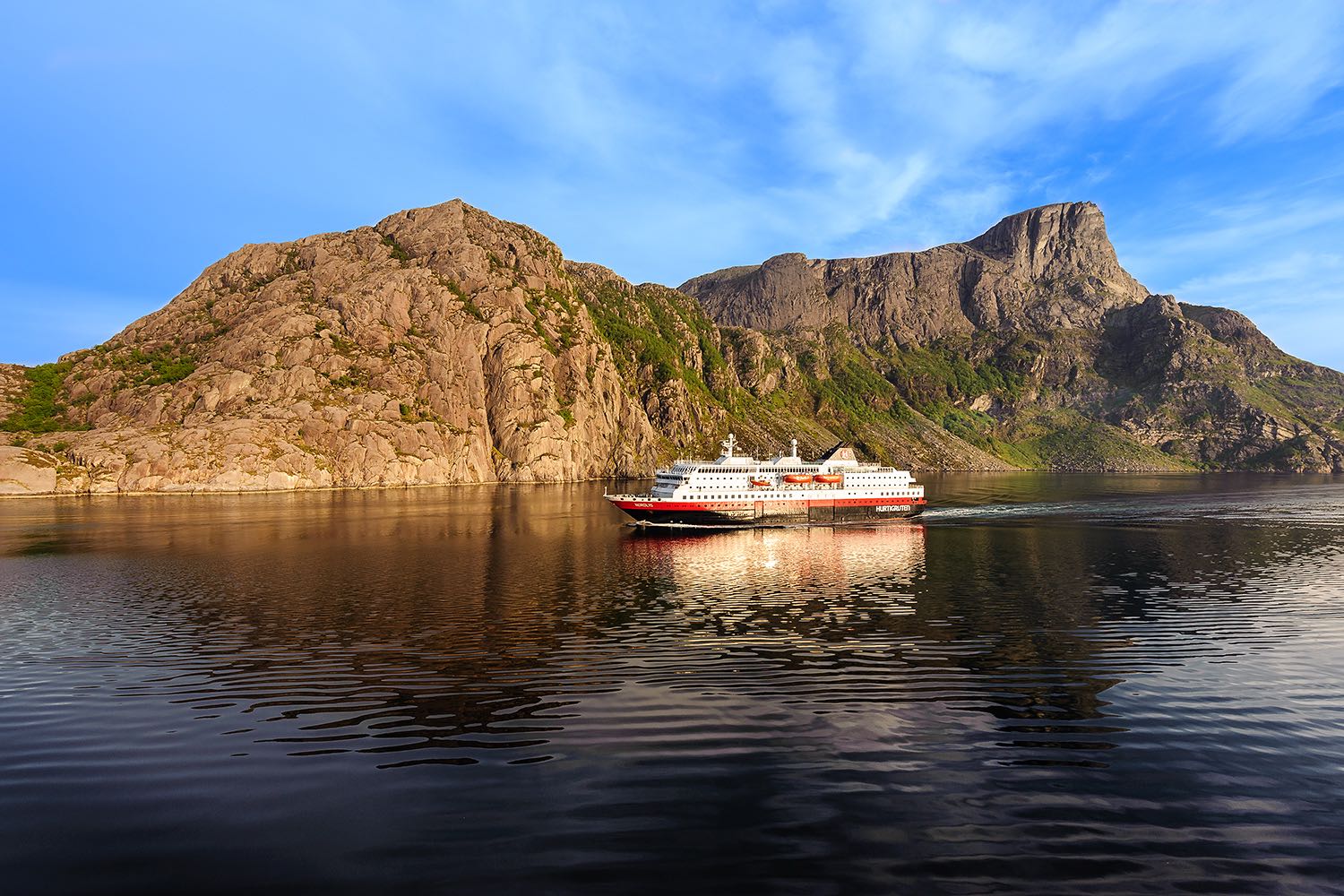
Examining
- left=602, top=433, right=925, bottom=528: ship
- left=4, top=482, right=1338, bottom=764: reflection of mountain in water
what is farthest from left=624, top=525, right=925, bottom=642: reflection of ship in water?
left=602, top=433, right=925, bottom=528: ship

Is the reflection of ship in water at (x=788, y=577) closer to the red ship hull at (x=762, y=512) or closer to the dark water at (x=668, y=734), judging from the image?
the dark water at (x=668, y=734)

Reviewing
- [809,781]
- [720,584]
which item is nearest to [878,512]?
[720,584]

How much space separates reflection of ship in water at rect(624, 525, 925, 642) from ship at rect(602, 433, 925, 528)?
179 inches

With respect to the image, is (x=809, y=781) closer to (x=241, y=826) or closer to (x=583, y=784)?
(x=583, y=784)

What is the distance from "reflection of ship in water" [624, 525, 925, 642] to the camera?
140 feet

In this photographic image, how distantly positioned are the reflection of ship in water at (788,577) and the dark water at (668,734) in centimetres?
61

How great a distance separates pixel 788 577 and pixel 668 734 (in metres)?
38.2

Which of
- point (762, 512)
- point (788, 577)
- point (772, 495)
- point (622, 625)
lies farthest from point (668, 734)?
point (772, 495)

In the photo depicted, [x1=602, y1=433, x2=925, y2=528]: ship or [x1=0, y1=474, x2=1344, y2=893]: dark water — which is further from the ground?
[x1=602, y1=433, x2=925, y2=528]: ship

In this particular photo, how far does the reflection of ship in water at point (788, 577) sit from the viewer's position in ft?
140

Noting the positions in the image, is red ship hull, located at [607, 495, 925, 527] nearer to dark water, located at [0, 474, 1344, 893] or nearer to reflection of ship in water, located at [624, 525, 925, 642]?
reflection of ship in water, located at [624, 525, 925, 642]

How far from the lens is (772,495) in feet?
347

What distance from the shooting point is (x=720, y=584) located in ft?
189

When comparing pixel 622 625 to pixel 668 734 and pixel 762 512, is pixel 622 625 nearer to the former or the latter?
pixel 668 734
